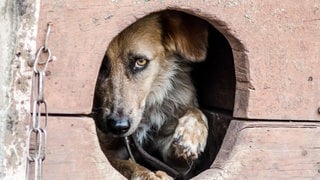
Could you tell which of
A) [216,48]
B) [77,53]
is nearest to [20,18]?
[77,53]

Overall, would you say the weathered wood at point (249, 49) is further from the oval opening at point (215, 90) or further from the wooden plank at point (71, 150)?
the oval opening at point (215, 90)

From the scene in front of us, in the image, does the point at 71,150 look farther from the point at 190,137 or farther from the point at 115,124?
the point at 190,137

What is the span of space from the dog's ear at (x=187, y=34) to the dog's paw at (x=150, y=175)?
1.71 ft

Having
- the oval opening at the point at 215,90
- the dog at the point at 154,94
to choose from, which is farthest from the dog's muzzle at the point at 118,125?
the oval opening at the point at 215,90

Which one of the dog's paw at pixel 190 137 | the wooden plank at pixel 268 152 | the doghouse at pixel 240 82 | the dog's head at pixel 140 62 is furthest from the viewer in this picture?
the dog's paw at pixel 190 137

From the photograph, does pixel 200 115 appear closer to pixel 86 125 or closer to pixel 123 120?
pixel 123 120

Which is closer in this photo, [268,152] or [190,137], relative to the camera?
[268,152]

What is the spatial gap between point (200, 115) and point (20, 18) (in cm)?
121

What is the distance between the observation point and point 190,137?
3188 mm

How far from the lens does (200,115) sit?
10.9ft

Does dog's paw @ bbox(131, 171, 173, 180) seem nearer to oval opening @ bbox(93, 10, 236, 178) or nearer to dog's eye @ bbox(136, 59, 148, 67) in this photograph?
oval opening @ bbox(93, 10, 236, 178)

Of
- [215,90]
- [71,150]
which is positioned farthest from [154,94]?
[71,150]

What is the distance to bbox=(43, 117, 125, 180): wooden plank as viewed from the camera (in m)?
2.49

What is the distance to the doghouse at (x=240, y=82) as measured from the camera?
8.15 feet
